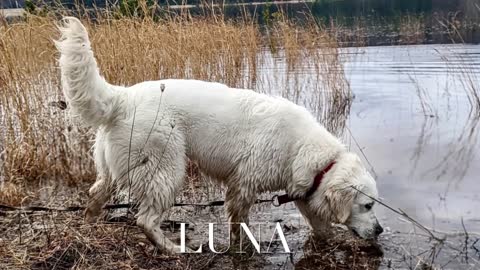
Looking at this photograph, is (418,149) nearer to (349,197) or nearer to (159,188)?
(349,197)

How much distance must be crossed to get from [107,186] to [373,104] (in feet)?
25.2

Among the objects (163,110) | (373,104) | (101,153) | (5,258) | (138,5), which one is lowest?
(373,104)

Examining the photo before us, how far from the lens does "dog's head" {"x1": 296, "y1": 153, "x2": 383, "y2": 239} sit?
4762 millimetres

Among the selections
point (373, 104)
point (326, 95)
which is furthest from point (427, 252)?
point (373, 104)

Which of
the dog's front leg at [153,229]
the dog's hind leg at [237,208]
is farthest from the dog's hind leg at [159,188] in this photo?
the dog's hind leg at [237,208]

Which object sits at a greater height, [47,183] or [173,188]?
[173,188]

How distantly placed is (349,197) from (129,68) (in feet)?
13.4

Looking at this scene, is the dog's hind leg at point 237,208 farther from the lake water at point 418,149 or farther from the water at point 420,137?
the water at point 420,137

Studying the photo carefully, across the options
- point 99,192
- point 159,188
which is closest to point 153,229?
point 159,188

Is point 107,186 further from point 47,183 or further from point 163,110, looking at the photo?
point 47,183

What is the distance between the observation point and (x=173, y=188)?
15.4ft

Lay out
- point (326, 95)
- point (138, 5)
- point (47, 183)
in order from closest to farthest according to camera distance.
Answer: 1. point (47, 183)
2. point (138, 5)
3. point (326, 95)

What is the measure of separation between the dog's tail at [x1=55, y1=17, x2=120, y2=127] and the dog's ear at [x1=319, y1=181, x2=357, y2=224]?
5.84 feet

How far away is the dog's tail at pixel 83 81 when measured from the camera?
169 inches
